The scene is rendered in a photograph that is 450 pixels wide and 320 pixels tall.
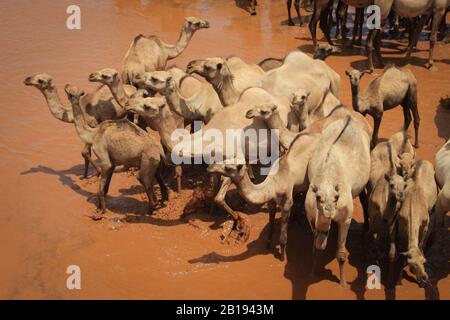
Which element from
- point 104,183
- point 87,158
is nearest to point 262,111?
→ point 104,183

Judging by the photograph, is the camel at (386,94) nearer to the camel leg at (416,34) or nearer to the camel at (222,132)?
the camel at (222,132)

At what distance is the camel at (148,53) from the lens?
939 cm

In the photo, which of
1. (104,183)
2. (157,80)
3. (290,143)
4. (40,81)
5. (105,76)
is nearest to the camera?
(290,143)

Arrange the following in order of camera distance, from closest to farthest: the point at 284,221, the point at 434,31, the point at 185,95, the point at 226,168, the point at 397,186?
the point at 397,186
the point at 226,168
the point at 284,221
the point at 185,95
the point at 434,31

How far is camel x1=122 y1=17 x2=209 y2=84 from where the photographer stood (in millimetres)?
9391

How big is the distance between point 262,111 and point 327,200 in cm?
183

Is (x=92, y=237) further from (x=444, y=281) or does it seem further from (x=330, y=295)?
(x=444, y=281)

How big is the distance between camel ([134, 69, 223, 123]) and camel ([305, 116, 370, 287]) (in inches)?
81.5

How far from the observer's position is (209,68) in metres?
7.59

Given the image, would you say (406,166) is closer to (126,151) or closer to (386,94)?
(386,94)

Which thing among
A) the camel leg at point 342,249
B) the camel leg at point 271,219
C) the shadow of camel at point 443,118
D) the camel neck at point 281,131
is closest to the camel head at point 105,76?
the camel neck at point 281,131

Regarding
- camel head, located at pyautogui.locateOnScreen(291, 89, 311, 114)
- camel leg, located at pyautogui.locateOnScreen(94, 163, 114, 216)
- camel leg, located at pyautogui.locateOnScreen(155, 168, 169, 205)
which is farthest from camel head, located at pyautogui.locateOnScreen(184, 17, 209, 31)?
camel leg, located at pyautogui.locateOnScreen(94, 163, 114, 216)

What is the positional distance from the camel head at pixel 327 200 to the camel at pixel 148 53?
4901 mm
